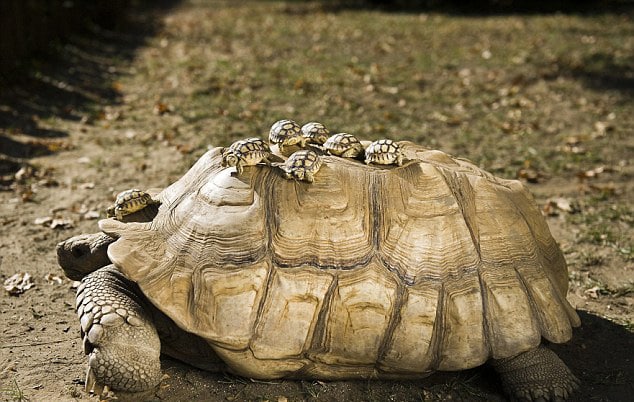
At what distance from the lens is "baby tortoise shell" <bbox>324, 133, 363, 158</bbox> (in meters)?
3.92

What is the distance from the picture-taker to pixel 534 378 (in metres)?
3.74

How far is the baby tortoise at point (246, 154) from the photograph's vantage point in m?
3.68

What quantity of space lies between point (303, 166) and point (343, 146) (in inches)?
15.3

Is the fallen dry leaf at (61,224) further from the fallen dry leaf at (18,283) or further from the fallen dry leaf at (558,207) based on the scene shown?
the fallen dry leaf at (558,207)

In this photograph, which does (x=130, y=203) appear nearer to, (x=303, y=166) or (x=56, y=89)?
(x=303, y=166)

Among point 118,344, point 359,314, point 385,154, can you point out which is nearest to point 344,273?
point 359,314

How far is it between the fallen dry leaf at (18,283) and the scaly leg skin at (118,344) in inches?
60.2

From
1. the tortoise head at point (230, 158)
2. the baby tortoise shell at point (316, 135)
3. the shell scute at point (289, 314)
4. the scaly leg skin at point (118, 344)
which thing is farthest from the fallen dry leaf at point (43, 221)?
the shell scute at point (289, 314)

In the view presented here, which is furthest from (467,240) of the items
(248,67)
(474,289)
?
(248,67)

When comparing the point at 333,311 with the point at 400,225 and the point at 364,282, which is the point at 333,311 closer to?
the point at 364,282

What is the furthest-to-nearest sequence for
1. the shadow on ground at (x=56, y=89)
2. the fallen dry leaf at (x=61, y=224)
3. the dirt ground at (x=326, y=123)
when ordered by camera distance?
the shadow on ground at (x=56, y=89) → the fallen dry leaf at (x=61, y=224) → the dirt ground at (x=326, y=123)

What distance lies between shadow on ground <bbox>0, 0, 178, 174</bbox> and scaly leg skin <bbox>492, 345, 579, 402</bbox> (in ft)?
17.3

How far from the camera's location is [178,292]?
344 cm

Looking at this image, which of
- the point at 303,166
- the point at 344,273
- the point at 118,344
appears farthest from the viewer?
the point at 303,166
